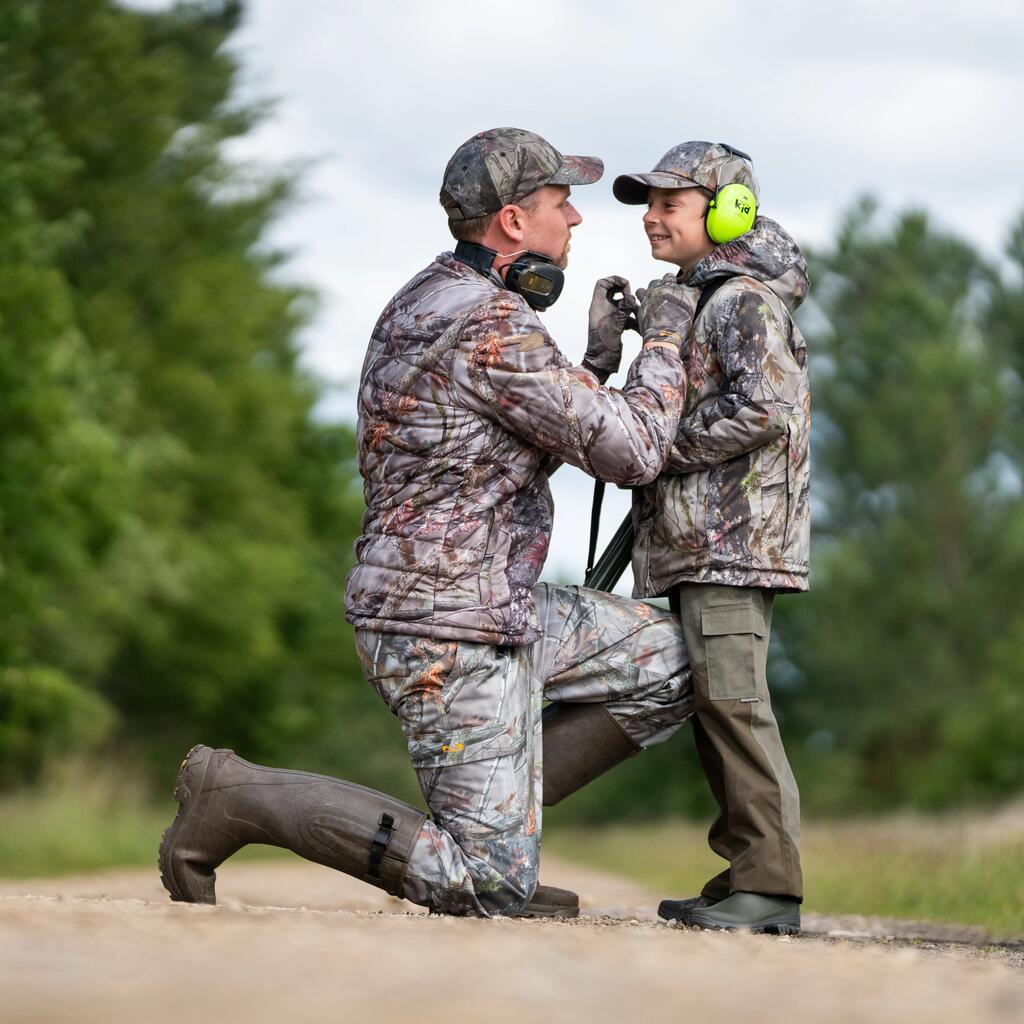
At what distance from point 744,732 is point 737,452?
0.86 metres

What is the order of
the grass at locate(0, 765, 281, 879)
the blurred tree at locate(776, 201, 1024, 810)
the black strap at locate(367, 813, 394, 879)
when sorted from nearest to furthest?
the black strap at locate(367, 813, 394, 879)
the grass at locate(0, 765, 281, 879)
the blurred tree at locate(776, 201, 1024, 810)

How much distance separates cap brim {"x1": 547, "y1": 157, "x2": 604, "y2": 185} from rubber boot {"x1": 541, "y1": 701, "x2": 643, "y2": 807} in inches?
64.0

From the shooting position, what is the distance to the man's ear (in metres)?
5.38

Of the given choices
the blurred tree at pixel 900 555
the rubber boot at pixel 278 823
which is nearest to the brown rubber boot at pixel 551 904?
the rubber boot at pixel 278 823

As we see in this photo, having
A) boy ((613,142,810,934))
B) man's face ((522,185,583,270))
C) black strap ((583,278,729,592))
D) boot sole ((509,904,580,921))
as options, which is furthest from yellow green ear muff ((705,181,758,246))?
boot sole ((509,904,580,921))

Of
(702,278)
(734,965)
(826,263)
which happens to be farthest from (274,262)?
Result: (734,965)

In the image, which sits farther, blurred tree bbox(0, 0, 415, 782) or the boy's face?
blurred tree bbox(0, 0, 415, 782)

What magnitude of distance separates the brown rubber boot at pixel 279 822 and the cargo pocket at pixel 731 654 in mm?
1031

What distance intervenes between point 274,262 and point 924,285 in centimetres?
1540

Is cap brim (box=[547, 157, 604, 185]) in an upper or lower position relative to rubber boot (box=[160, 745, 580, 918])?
upper

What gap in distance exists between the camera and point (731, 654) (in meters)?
5.41

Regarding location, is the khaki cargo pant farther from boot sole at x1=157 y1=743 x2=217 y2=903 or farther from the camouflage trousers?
boot sole at x1=157 y1=743 x2=217 y2=903

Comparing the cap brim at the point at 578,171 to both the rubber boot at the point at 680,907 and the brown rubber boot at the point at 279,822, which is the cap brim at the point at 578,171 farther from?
the rubber boot at the point at 680,907

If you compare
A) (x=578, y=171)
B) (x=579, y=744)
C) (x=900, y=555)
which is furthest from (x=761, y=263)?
(x=900, y=555)
